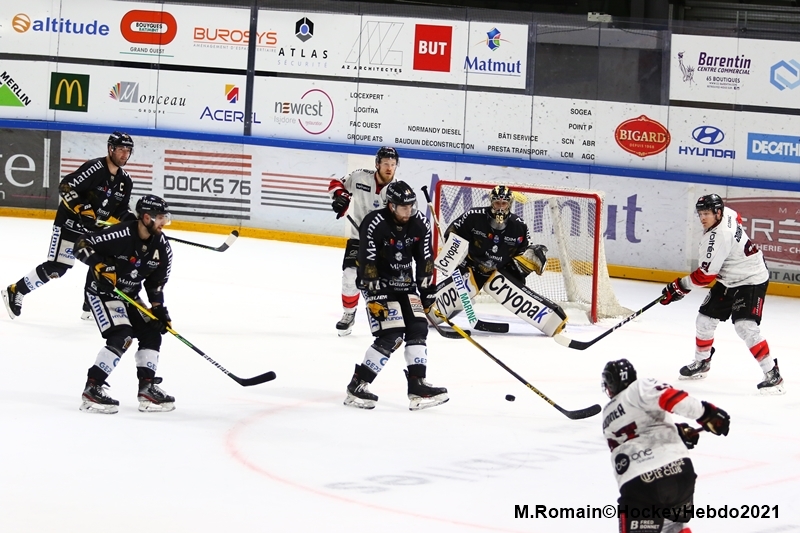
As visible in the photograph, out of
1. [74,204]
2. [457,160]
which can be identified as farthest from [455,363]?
[457,160]

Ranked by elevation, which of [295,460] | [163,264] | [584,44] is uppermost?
[584,44]

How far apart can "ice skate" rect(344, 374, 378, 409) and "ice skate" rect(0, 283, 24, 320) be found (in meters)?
2.86

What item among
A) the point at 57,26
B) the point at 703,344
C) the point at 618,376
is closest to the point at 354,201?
the point at 703,344

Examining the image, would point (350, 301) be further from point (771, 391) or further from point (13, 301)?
point (771, 391)

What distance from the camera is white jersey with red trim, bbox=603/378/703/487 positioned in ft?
12.5

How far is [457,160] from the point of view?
11.6 meters

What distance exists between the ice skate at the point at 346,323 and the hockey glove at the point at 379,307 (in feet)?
6.24

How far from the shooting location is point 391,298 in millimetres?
6227

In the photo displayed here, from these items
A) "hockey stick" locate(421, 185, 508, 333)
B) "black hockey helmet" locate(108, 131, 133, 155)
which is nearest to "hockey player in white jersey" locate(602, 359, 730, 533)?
"hockey stick" locate(421, 185, 508, 333)

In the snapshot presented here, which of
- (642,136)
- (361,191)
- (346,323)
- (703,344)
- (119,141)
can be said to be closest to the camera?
(703,344)

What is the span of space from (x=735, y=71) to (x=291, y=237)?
15.1ft

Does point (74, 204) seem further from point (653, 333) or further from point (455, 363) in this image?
point (653, 333)

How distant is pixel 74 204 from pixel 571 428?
3.72m

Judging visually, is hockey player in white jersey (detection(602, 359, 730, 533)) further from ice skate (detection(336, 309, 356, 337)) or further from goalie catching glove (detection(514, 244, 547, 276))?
goalie catching glove (detection(514, 244, 547, 276))
